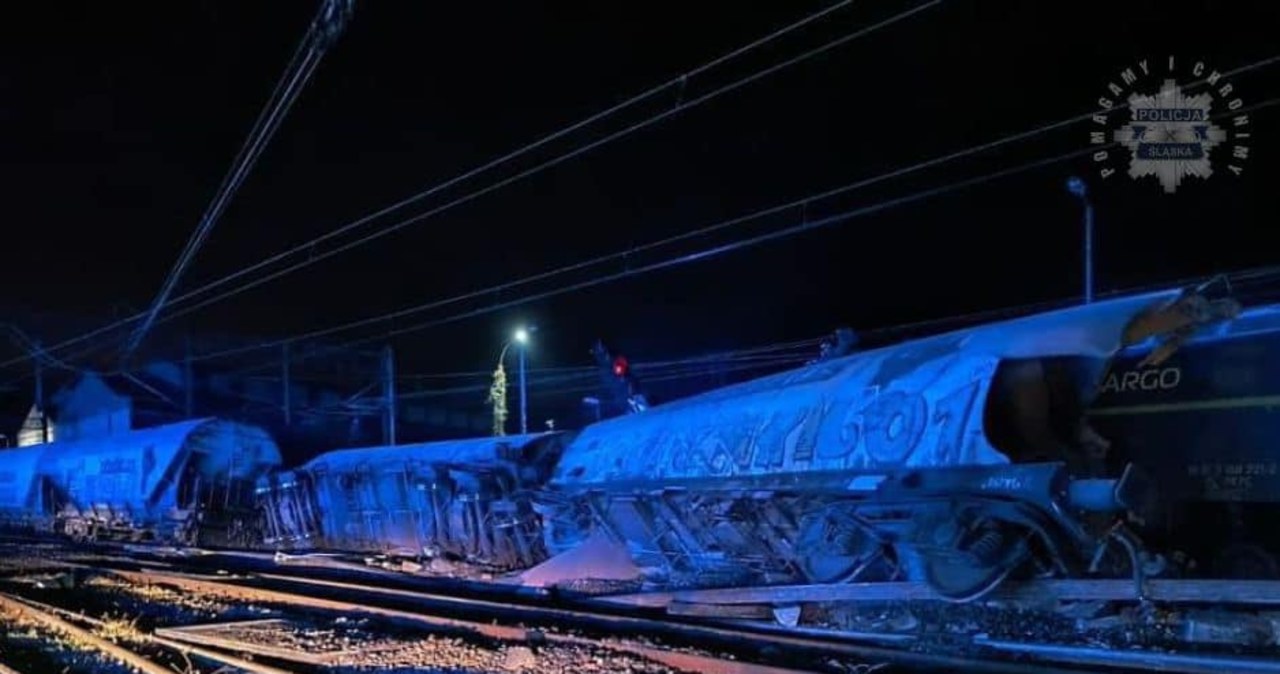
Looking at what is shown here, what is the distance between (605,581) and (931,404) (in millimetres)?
6865

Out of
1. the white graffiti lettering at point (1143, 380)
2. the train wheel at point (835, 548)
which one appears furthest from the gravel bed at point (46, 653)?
the white graffiti lettering at point (1143, 380)

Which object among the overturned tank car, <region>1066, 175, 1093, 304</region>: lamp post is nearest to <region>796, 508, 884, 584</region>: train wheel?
the overturned tank car

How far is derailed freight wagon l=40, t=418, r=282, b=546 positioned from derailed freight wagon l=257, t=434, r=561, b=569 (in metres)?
2.53

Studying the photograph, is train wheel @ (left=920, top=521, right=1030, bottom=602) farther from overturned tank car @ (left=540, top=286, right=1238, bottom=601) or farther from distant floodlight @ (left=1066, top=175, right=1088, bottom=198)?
distant floodlight @ (left=1066, top=175, right=1088, bottom=198)

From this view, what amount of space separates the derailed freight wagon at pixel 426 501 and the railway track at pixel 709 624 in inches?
106

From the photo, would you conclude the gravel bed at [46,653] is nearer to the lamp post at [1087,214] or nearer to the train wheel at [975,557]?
the train wheel at [975,557]

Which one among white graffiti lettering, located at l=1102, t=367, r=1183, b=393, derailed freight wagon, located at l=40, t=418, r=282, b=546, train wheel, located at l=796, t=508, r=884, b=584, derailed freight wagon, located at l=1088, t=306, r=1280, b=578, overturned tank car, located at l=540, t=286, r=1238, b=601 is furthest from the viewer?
derailed freight wagon, located at l=40, t=418, r=282, b=546

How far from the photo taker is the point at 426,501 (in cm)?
1939

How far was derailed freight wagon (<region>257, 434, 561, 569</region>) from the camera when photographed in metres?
17.4

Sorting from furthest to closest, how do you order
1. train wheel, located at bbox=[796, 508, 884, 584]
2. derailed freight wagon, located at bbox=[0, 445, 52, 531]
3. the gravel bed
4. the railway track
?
derailed freight wagon, located at bbox=[0, 445, 52, 531], the gravel bed, train wheel, located at bbox=[796, 508, 884, 584], the railway track

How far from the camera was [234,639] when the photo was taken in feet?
33.3

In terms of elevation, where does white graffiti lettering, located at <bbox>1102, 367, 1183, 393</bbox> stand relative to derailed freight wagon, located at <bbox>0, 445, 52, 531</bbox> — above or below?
above

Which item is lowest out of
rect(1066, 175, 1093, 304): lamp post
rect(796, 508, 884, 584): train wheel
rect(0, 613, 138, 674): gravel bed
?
rect(0, 613, 138, 674): gravel bed

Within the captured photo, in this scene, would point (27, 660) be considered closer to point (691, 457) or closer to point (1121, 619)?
point (691, 457)
